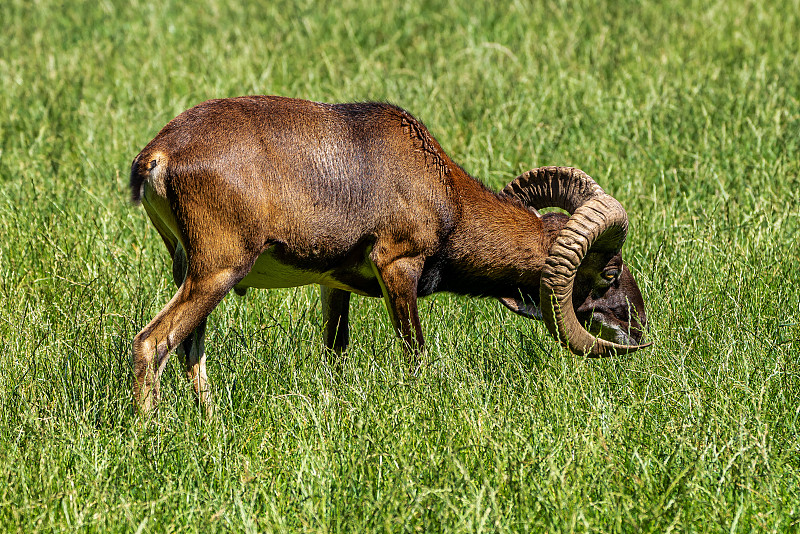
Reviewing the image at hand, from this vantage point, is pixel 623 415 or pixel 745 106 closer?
pixel 623 415

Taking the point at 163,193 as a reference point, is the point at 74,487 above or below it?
below

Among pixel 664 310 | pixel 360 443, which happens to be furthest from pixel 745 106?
pixel 360 443

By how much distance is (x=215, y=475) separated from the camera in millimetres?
4508

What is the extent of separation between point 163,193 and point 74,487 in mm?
1447

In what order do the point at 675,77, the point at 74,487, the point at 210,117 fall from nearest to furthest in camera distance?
the point at 74,487 < the point at 210,117 < the point at 675,77

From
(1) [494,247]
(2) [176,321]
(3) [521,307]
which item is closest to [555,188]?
(1) [494,247]

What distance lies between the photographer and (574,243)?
561 centimetres

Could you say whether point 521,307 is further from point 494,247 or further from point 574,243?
point 574,243

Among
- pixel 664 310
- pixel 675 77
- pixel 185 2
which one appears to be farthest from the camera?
pixel 185 2

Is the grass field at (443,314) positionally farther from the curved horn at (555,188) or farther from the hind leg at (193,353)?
the curved horn at (555,188)

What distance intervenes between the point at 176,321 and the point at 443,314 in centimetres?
197

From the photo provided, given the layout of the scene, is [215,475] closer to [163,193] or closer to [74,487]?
[74,487]

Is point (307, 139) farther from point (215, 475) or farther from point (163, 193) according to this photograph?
point (215, 475)

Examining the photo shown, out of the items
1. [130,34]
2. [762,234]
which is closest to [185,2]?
[130,34]
